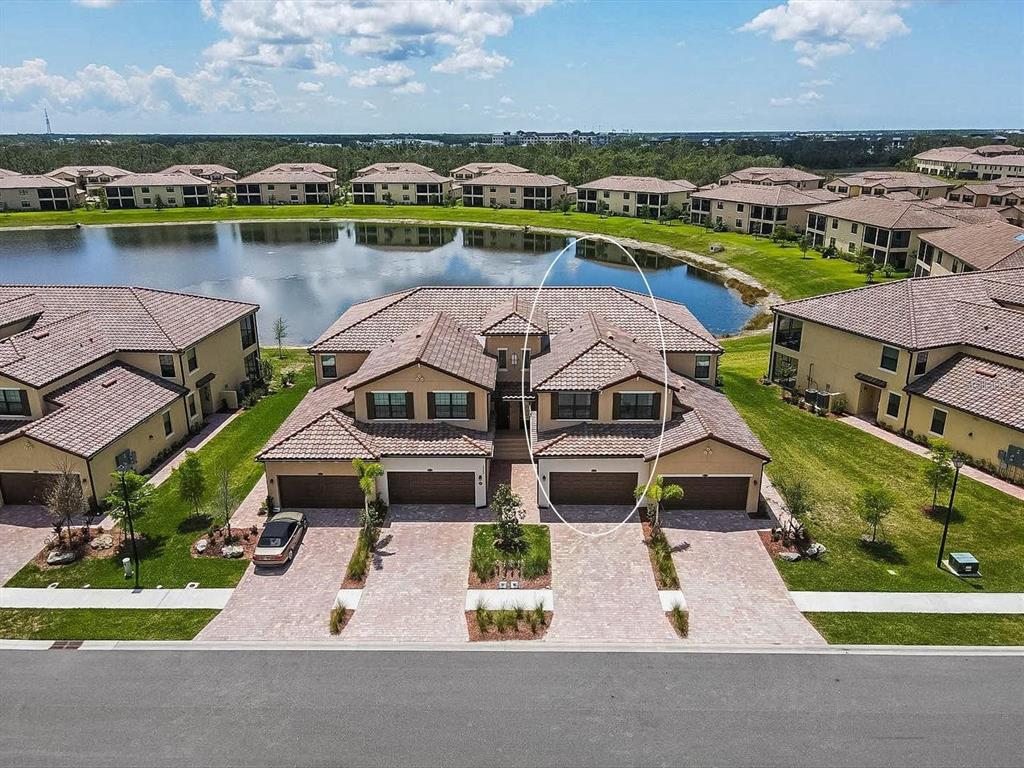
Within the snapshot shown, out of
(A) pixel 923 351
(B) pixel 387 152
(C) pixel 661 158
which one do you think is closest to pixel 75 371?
(A) pixel 923 351

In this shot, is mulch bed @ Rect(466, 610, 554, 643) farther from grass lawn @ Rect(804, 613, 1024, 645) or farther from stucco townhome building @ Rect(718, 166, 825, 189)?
stucco townhome building @ Rect(718, 166, 825, 189)

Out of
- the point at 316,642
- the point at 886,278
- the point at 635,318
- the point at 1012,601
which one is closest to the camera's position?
the point at 316,642

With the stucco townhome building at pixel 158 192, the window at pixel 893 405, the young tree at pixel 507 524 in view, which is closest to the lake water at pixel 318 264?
the stucco townhome building at pixel 158 192

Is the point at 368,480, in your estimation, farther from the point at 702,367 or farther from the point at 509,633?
the point at 702,367

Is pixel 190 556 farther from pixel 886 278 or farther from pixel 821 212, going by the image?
pixel 821 212

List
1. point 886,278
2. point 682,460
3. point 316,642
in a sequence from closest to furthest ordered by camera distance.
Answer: point 316,642
point 682,460
point 886,278

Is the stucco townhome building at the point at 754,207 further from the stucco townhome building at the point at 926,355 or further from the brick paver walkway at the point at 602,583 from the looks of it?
the brick paver walkway at the point at 602,583

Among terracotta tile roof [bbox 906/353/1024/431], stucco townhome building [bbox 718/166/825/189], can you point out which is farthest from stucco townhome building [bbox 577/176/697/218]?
terracotta tile roof [bbox 906/353/1024/431]
